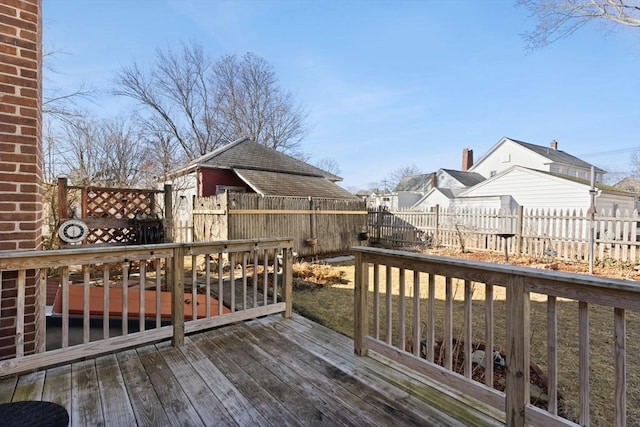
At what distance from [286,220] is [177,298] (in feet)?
19.3

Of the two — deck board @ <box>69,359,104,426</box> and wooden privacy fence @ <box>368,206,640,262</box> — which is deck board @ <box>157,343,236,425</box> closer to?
deck board @ <box>69,359,104,426</box>

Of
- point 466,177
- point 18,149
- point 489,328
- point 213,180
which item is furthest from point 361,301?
point 466,177

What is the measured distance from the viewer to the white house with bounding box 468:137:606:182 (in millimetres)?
20797

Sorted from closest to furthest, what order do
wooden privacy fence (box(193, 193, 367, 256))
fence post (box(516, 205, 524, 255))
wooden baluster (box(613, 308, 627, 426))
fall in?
wooden baluster (box(613, 308, 627, 426))
wooden privacy fence (box(193, 193, 367, 256))
fence post (box(516, 205, 524, 255))

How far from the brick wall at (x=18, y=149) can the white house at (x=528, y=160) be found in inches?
901

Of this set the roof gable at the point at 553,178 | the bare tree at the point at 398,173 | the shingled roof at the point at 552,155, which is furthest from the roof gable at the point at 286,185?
the bare tree at the point at 398,173

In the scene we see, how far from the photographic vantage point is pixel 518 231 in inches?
348

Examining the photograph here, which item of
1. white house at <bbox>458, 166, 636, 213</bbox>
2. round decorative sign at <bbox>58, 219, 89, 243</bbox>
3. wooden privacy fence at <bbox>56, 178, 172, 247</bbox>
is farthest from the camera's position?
white house at <bbox>458, 166, 636, 213</bbox>

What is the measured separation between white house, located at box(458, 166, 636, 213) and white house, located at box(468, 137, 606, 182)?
5078 mm

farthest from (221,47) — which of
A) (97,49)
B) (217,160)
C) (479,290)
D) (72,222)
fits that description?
(479,290)

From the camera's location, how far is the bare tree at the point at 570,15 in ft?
29.0

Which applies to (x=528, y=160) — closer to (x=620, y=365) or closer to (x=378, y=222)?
(x=378, y=222)

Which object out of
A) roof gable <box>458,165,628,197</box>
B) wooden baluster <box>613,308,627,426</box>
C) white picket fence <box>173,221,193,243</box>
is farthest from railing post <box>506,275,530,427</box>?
roof gable <box>458,165,628,197</box>

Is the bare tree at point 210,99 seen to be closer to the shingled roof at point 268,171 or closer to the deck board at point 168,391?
the shingled roof at point 268,171
